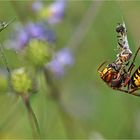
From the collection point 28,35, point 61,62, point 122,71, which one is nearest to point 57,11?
point 61,62

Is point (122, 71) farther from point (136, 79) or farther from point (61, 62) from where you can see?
point (61, 62)

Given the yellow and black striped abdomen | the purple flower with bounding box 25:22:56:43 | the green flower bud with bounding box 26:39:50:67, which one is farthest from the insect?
the purple flower with bounding box 25:22:56:43

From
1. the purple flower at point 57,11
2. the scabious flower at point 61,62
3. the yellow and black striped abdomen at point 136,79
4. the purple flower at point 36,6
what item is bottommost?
the yellow and black striped abdomen at point 136,79

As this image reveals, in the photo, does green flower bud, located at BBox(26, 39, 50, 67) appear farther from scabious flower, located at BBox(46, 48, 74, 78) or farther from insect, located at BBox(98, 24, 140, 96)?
insect, located at BBox(98, 24, 140, 96)

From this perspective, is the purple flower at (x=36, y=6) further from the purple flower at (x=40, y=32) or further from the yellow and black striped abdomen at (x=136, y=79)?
the yellow and black striped abdomen at (x=136, y=79)

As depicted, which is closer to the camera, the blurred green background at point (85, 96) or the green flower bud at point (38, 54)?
the green flower bud at point (38, 54)

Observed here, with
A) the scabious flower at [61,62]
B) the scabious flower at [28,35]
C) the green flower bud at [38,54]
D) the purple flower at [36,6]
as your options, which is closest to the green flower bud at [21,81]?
the green flower bud at [38,54]

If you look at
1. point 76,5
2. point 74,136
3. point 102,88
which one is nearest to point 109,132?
point 74,136
